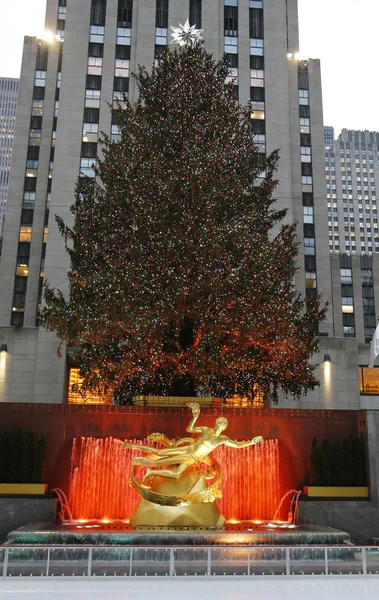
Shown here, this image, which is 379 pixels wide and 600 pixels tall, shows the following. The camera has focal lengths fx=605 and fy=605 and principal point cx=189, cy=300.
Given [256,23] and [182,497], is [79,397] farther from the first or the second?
[256,23]

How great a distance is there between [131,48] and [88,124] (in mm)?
7376

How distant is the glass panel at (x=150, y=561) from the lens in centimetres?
1062

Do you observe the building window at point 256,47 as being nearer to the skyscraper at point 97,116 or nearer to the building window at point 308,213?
the skyscraper at point 97,116

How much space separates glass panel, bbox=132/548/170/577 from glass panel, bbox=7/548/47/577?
5.32 ft

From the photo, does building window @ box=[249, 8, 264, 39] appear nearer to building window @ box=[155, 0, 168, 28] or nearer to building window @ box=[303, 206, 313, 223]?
building window @ box=[155, 0, 168, 28]

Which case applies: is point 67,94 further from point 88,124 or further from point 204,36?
point 204,36

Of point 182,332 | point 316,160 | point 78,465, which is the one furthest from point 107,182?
point 316,160

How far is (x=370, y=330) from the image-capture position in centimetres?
7831

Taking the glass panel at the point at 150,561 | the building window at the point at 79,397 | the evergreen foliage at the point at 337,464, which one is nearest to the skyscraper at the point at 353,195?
the building window at the point at 79,397

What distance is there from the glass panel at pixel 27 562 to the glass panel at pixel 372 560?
5823 mm

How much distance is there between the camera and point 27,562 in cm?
1045

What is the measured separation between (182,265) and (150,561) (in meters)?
12.8

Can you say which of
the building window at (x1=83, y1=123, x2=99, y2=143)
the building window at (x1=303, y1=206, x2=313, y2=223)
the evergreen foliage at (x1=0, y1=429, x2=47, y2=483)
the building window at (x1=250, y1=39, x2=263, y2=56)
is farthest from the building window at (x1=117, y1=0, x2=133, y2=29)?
the evergreen foliage at (x1=0, y1=429, x2=47, y2=483)

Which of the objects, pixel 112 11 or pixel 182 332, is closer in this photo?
pixel 182 332
